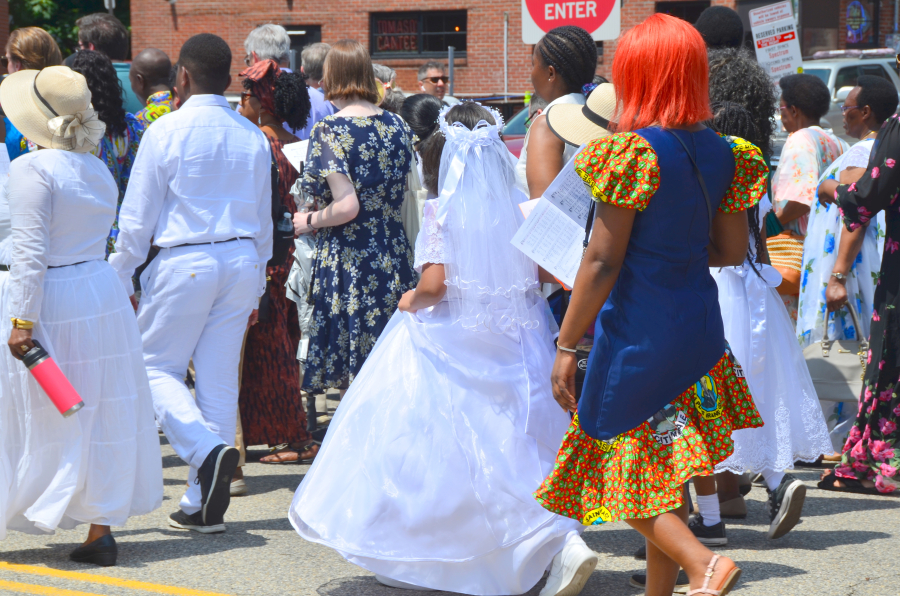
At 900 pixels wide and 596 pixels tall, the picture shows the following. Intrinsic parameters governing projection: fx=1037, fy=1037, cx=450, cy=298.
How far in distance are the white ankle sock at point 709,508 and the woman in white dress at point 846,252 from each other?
186 centimetres

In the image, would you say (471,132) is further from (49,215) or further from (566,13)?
(566,13)

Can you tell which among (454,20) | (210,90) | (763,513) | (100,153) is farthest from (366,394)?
(454,20)

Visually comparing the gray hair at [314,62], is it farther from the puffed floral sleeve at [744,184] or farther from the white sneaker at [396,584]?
the puffed floral sleeve at [744,184]

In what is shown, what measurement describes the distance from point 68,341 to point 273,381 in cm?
173

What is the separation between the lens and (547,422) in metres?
3.62

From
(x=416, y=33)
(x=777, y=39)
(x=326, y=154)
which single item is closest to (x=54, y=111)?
(x=326, y=154)

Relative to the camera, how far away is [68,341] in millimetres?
3953

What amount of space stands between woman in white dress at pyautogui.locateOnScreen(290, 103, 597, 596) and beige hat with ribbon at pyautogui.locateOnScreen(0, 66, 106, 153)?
1.41 metres

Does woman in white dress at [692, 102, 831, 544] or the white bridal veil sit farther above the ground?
the white bridal veil

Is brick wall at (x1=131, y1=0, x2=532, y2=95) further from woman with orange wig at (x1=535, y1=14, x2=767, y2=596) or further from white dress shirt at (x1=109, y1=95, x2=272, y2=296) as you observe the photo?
woman with orange wig at (x1=535, y1=14, x2=767, y2=596)

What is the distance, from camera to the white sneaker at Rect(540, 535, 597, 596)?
11.1 ft

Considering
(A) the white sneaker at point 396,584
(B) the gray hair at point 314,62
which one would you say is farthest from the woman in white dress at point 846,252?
(B) the gray hair at point 314,62

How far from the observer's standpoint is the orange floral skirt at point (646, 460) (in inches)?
114

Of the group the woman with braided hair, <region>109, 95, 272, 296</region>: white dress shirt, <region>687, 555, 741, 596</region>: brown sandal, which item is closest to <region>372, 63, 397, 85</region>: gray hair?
<region>109, 95, 272, 296</region>: white dress shirt
